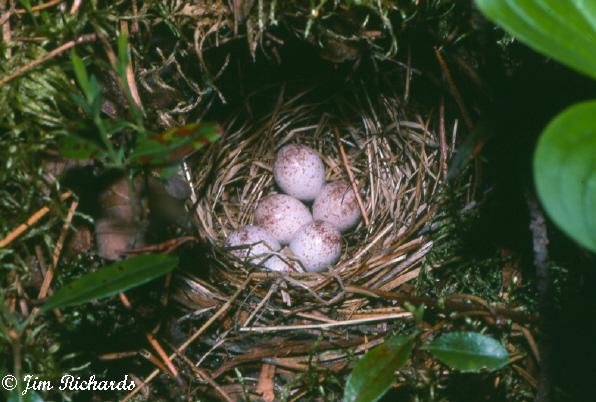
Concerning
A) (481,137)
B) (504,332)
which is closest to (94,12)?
(481,137)

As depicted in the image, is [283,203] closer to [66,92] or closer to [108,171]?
[108,171]

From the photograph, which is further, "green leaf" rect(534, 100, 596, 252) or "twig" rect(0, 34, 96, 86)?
"twig" rect(0, 34, 96, 86)

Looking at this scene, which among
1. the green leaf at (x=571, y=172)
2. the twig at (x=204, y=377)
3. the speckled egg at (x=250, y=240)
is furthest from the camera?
the speckled egg at (x=250, y=240)

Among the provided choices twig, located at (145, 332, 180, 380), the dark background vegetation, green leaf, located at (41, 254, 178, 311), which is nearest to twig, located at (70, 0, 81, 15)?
the dark background vegetation

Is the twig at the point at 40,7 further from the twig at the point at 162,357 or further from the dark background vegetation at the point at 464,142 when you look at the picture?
the twig at the point at 162,357

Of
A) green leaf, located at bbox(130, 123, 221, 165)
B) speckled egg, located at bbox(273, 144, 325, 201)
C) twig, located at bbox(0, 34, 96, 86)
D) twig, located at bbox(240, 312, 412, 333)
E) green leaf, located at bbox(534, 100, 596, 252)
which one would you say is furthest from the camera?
speckled egg, located at bbox(273, 144, 325, 201)

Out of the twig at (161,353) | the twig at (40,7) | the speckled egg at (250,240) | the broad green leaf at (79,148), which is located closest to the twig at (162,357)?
the twig at (161,353)

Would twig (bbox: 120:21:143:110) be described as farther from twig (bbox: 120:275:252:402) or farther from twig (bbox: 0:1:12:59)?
twig (bbox: 120:275:252:402)
